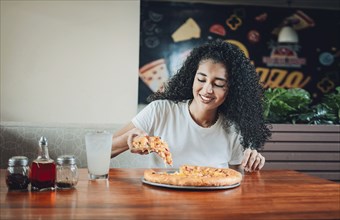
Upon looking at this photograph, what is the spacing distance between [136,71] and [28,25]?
3.68ft

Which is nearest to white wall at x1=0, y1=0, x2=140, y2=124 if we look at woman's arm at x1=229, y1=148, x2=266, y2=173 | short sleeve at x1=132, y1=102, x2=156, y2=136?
short sleeve at x1=132, y1=102, x2=156, y2=136

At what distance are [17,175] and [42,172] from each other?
80 mm

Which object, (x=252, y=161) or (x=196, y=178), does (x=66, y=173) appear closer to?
(x=196, y=178)

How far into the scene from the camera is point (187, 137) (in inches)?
88.0

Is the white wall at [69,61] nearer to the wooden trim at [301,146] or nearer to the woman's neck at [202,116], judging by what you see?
the wooden trim at [301,146]


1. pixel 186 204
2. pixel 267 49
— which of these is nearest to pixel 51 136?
pixel 186 204

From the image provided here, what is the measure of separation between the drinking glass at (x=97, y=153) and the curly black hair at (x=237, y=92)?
821 millimetres

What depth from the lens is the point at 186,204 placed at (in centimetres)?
128

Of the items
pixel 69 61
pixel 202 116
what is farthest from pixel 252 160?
pixel 69 61

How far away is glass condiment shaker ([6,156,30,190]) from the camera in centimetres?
142

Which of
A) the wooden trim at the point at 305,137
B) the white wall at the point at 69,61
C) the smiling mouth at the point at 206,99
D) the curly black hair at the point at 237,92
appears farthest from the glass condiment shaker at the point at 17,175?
the wooden trim at the point at 305,137

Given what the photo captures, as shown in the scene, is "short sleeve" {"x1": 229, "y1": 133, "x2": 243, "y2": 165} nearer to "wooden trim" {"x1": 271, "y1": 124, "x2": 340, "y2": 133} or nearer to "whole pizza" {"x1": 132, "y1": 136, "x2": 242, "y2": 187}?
"whole pizza" {"x1": 132, "y1": 136, "x2": 242, "y2": 187}

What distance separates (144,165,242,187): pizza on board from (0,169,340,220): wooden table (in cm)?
3

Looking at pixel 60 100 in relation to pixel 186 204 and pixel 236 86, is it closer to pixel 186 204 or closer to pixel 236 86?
pixel 236 86
